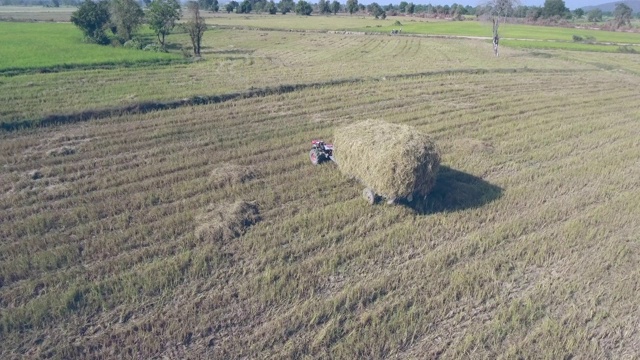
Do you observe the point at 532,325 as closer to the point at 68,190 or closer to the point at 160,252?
the point at 160,252

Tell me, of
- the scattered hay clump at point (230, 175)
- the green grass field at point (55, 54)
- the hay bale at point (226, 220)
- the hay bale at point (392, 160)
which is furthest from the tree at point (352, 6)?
the hay bale at point (226, 220)

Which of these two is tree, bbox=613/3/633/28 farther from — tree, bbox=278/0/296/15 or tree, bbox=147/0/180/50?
tree, bbox=147/0/180/50

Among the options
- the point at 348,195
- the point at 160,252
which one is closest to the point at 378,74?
the point at 348,195

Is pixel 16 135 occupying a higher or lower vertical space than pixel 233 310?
higher

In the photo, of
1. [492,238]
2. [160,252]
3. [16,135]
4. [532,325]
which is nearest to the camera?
[532,325]

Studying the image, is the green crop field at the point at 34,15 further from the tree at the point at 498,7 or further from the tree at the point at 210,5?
the tree at the point at 498,7

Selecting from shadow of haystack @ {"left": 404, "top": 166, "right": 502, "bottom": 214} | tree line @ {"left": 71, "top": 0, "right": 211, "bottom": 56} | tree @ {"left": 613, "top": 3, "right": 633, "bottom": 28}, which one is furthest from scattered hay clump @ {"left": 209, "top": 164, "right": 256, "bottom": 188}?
tree @ {"left": 613, "top": 3, "right": 633, "bottom": 28}

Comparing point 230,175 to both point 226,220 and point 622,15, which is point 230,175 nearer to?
point 226,220
